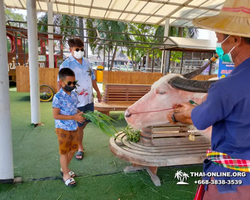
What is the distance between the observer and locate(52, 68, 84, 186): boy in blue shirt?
7.00ft

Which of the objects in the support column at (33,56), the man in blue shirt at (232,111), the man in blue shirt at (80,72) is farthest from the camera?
the support column at (33,56)

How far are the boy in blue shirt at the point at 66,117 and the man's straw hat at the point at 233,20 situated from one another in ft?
4.94

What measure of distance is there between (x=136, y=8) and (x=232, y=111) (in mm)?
8453

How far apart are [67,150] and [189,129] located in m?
1.82

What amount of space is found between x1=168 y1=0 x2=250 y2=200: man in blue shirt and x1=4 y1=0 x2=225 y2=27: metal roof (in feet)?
24.2

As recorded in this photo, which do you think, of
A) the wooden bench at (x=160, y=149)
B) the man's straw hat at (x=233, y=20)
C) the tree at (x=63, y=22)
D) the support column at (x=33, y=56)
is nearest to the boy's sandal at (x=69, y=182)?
the wooden bench at (x=160, y=149)

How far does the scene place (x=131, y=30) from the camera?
2028 centimetres

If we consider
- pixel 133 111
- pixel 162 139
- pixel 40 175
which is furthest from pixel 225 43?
pixel 40 175

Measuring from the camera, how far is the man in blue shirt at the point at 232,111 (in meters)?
0.91

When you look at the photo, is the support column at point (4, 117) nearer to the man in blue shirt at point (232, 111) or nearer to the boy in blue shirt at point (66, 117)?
the boy in blue shirt at point (66, 117)

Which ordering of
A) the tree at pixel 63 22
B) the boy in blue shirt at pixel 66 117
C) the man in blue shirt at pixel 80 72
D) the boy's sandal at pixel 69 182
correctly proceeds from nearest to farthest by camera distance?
the boy in blue shirt at pixel 66 117 → the boy's sandal at pixel 69 182 → the man in blue shirt at pixel 80 72 → the tree at pixel 63 22

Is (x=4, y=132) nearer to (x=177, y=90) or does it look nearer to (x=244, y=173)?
(x=177, y=90)

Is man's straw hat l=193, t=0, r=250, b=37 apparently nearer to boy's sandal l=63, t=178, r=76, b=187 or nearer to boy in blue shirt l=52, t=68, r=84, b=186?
boy in blue shirt l=52, t=68, r=84, b=186

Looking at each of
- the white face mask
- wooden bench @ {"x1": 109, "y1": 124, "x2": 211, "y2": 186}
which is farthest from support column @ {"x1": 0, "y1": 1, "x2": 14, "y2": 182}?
wooden bench @ {"x1": 109, "y1": 124, "x2": 211, "y2": 186}
